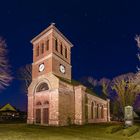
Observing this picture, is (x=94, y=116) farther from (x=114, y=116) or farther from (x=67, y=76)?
(x=114, y=116)

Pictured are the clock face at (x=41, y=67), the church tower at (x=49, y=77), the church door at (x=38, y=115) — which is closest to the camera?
the church tower at (x=49, y=77)

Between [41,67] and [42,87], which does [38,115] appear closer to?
[42,87]

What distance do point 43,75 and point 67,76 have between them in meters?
5.03

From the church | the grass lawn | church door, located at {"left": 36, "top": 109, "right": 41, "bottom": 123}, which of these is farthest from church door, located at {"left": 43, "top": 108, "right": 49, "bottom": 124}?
the grass lawn

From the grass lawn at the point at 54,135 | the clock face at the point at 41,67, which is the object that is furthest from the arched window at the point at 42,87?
the grass lawn at the point at 54,135

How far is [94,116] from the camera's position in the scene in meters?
45.7

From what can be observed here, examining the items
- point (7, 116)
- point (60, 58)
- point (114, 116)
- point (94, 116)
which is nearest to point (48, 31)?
A: point (60, 58)

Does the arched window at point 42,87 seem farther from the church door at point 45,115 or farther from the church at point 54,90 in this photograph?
the church door at point 45,115

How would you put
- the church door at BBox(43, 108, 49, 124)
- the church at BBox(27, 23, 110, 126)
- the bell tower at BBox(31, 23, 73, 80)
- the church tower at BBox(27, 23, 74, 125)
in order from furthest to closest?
the bell tower at BBox(31, 23, 73, 80)
the church door at BBox(43, 108, 49, 124)
the church at BBox(27, 23, 110, 126)
the church tower at BBox(27, 23, 74, 125)

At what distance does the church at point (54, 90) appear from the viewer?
37.9 m

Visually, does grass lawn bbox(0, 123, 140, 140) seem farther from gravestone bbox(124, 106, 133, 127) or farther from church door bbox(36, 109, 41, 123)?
church door bbox(36, 109, 41, 123)

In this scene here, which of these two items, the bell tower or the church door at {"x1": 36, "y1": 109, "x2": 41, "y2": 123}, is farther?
the church door at {"x1": 36, "y1": 109, "x2": 41, "y2": 123}

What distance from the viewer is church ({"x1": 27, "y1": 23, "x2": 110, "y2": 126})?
3791 cm

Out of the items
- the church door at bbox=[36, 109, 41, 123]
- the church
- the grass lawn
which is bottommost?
the grass lawn
